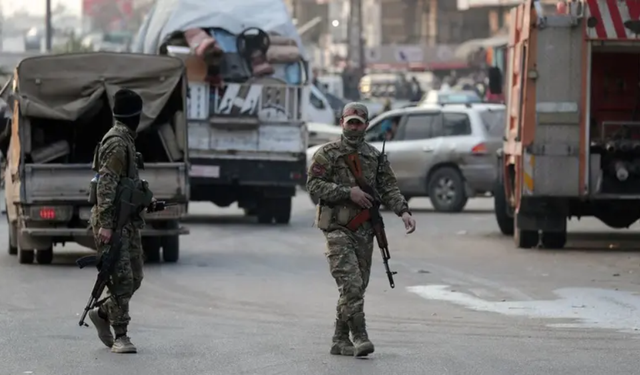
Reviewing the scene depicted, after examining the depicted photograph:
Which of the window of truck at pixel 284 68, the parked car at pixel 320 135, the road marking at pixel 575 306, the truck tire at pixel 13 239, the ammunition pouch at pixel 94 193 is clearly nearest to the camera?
the ammunition pouch at pixel 94 193

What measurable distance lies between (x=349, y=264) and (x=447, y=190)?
15.6 meters

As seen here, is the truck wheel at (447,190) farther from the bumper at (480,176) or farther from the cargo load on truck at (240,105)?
the cargo load on truck at (240,105)

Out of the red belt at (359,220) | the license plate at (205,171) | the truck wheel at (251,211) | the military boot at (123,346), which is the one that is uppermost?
the red belt at (359,220)

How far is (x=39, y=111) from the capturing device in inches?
650

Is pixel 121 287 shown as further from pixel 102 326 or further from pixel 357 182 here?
pixel 357 182

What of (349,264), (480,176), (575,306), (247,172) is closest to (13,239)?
(247,172)

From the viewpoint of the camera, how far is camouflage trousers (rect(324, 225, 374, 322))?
31.8 feet

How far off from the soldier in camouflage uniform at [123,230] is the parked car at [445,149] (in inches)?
585

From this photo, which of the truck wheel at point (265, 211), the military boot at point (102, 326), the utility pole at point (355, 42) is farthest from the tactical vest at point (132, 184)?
the utility pole at point (355, 42)

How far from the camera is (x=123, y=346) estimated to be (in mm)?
9961

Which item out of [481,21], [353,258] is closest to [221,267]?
[353,258]

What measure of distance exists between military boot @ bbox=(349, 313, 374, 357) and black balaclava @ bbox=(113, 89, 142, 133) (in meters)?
1.89

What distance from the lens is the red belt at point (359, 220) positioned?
9828 millimetres

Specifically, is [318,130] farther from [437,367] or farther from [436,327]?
[437,367]
